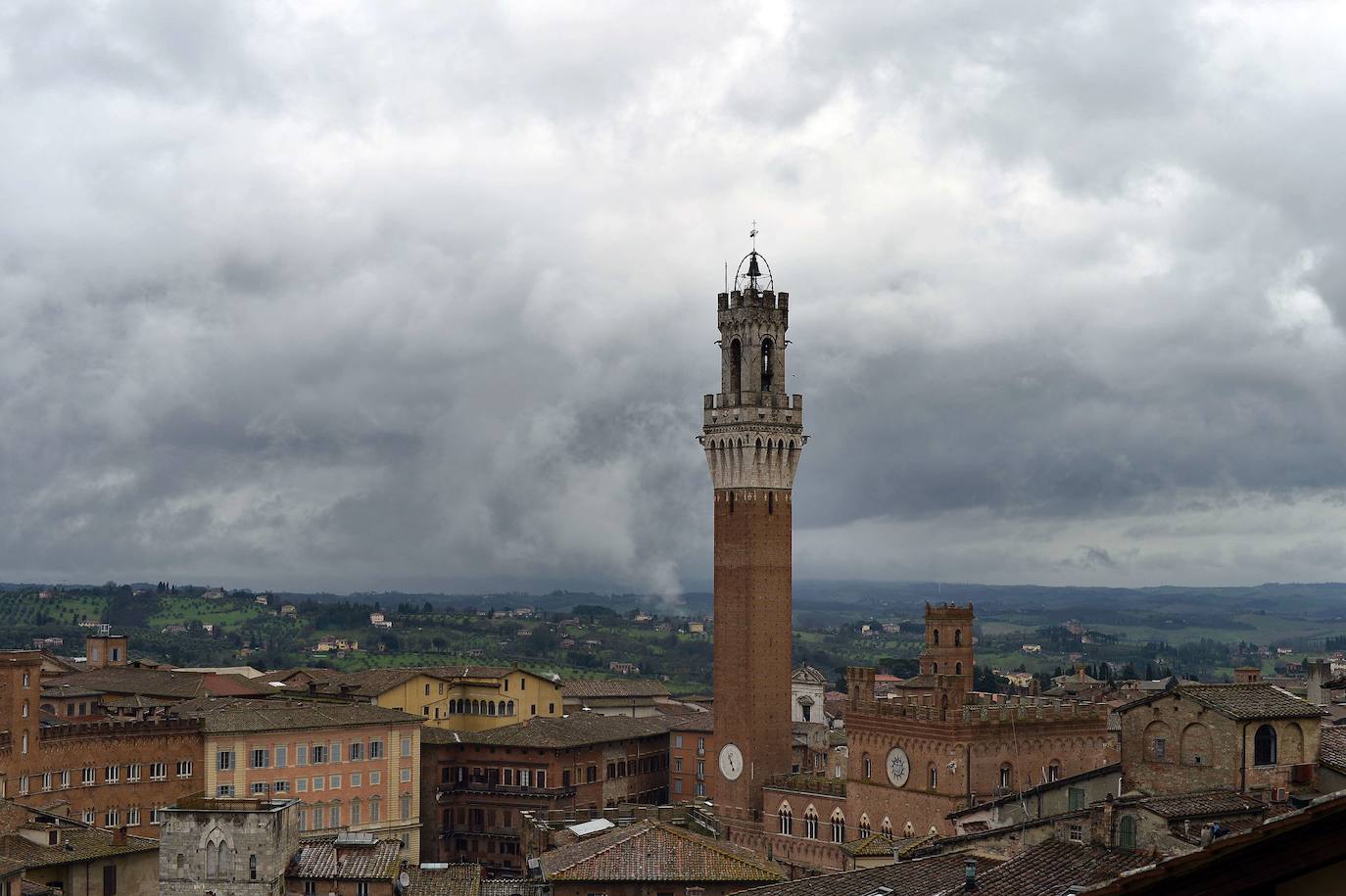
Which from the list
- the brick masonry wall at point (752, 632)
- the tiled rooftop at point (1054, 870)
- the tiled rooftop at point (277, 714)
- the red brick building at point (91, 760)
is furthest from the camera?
the brick masonry wall at point (752, 632)

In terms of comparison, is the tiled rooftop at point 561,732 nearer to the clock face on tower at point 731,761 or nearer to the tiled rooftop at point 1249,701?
the clock face on tower at point 731,761

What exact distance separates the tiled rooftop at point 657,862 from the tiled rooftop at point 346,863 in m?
6.37

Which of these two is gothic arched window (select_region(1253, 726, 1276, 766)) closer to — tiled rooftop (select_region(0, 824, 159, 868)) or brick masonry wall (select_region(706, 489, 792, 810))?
tiled rooftop (select_region(0, 824, 159, 868))

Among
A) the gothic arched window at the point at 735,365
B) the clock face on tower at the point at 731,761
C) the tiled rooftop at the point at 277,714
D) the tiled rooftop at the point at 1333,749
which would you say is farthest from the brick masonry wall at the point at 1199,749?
the tiled rooftop at the point at 277,714

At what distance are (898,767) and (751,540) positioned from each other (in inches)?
866

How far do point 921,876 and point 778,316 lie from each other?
64.5 m

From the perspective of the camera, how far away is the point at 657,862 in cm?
6209

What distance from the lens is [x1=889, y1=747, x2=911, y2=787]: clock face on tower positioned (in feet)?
265

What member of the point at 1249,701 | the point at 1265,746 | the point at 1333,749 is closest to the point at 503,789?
the point at 1249,701

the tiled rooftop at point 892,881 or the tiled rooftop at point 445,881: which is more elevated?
the tiled rooftop at point 892,881

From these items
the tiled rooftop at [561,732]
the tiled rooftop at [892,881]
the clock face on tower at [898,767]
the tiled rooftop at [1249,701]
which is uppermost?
the tiled rooftop at [1249,701]

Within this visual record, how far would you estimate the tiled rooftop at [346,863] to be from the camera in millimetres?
61688

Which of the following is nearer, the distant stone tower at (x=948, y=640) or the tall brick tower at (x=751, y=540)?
the tall brick tower at (x=751, y=540)

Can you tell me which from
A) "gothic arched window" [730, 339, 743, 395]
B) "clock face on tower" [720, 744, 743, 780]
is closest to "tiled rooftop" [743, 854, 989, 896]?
"clock face on tower" [720, 744, 743, 780]
